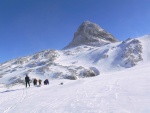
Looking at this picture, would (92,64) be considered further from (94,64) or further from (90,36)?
(90,36)

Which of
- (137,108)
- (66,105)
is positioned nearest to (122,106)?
(137,108)

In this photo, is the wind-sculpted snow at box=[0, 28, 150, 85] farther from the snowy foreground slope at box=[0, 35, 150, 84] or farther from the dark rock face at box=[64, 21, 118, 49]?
the dark rock face at box=[64, 21, 118, 49]

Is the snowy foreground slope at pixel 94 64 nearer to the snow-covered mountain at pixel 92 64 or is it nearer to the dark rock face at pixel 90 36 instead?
the snow-covered mountain at pixel 92 64

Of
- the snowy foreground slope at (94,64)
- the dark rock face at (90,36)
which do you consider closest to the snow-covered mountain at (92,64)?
the snowy foreground slope at (94,64)

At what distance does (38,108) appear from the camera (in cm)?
1655

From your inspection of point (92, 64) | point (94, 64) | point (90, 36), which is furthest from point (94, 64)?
point (90, 36)

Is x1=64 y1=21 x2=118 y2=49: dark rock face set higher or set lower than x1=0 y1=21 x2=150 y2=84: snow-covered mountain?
higher

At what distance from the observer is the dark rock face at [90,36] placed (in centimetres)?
14812

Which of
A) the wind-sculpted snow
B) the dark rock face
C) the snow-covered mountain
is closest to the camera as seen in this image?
the wind-sculpted snow

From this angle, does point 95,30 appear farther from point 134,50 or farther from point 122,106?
point 122,106

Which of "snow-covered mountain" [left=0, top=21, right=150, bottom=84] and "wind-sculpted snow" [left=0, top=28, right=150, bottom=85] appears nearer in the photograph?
"wind-sculpted snow" [left=0, top=28, right=150, bottom=85]

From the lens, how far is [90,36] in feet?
504

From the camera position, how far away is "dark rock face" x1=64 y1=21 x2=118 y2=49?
14812cm

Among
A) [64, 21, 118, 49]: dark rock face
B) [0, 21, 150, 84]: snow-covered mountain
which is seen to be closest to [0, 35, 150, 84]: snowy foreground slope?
[0, 21, 150, 84]: snow-covered mountain
